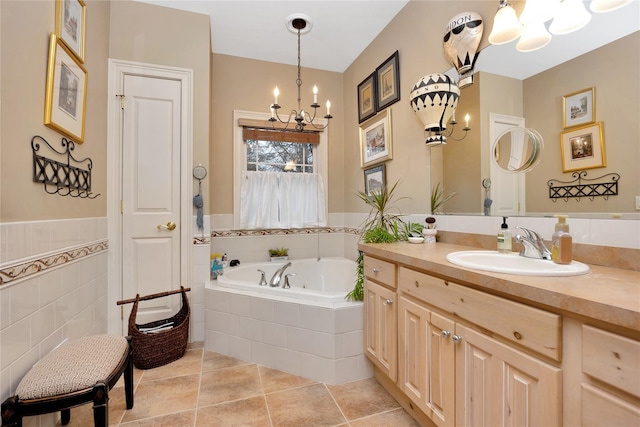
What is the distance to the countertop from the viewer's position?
2.19ft

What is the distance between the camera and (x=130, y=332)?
1.95 metres

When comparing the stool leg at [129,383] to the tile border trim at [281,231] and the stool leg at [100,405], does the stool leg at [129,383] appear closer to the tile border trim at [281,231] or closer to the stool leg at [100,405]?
the stool leg at [100,405]

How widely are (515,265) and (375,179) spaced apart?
160cm

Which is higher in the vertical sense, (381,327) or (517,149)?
(517,149)

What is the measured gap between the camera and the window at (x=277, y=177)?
9.82ft

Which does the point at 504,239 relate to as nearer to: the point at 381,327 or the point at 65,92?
the point at 381,327

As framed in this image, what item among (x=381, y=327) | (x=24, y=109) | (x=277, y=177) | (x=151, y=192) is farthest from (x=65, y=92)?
(x=381, y=327)

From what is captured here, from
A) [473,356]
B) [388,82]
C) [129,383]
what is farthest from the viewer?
[388,82]

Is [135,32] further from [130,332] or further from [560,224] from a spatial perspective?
[560,224]

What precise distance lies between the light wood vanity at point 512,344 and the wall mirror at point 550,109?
0.37 m

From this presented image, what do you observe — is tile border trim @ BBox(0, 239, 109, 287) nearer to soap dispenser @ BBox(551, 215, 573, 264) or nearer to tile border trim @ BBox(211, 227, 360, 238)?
tile border trim @ BBox(211, 227, 360, 238)

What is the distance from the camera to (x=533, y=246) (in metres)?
1.22

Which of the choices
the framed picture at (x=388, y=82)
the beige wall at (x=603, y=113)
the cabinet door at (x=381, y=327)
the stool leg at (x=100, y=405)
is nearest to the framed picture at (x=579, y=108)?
the beige wall at (x=603, y=113)

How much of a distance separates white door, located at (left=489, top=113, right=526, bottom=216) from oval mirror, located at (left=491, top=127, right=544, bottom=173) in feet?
0.08
